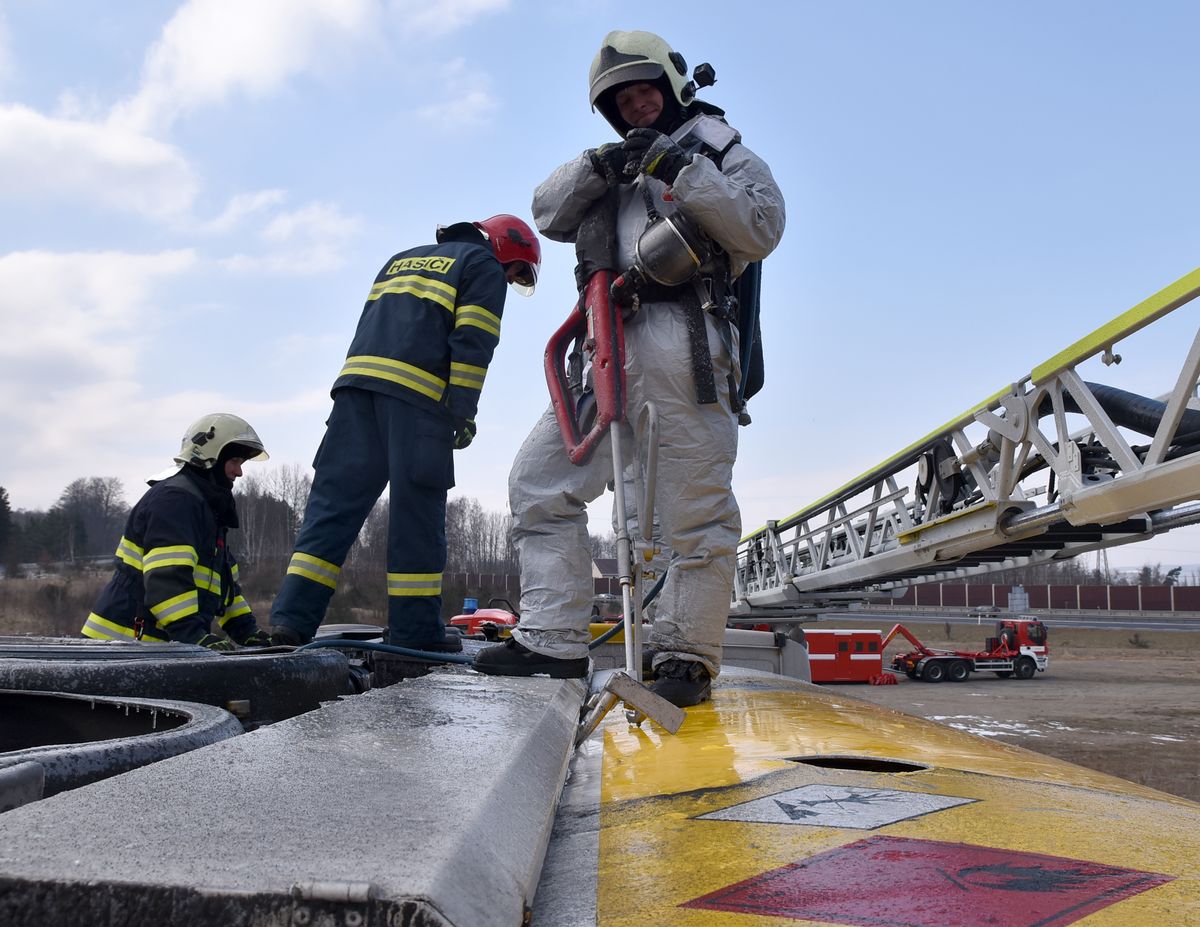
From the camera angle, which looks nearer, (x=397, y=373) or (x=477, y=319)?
(x=397, y=373)

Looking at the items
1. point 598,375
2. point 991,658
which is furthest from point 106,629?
point 991,658

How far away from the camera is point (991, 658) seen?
715 inches

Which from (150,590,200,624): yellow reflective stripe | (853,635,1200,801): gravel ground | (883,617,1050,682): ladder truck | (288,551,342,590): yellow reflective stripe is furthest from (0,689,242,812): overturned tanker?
(883,617,1050,682): ladder truck

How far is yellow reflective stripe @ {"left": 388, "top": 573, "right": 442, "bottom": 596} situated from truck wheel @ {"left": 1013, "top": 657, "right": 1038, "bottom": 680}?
17737 millimetres

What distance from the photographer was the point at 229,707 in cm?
178

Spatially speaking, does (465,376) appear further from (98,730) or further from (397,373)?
(98,730)

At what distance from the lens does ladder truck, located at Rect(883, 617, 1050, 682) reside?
1784cm

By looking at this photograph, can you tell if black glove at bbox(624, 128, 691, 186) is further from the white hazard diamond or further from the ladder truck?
the ladder truck

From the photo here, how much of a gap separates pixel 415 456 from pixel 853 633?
47.9 ft

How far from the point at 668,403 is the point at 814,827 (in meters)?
1.59

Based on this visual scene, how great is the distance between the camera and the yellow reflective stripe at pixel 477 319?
12.3ft

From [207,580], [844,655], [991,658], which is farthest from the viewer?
[991,658]

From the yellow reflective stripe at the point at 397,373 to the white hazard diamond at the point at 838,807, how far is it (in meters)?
2.69

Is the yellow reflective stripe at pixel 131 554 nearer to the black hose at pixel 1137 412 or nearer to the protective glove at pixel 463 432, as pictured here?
the protective glove at pixel 463 432
